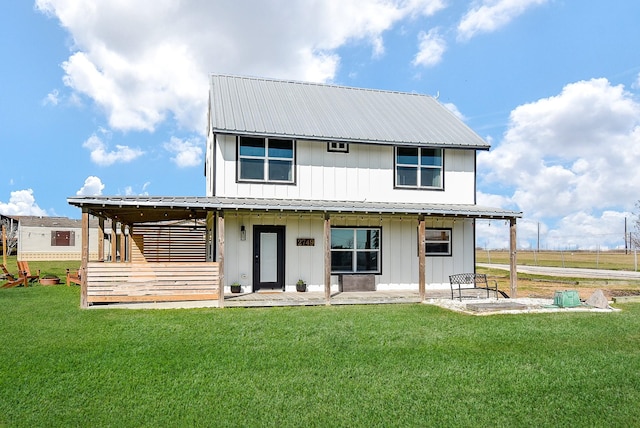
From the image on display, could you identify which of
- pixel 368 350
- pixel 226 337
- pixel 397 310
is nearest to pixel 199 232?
pixel 397 310

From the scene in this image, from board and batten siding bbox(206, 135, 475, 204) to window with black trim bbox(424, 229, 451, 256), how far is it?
1004mm

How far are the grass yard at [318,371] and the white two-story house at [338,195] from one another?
4136 millimetres

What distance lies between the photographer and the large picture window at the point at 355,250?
1555 cm

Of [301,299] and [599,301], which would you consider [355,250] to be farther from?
[599,301]

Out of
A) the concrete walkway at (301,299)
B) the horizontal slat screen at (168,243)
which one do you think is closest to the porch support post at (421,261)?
the concrete walkway at (301,299)

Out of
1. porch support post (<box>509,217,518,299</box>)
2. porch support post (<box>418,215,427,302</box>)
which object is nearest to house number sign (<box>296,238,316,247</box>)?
porch support post (<box>418,215,427,302</box>)

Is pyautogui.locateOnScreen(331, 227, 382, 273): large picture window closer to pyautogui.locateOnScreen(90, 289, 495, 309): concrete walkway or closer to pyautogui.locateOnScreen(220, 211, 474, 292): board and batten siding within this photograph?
pyautogui.locateOnScreen(220, 211, 474, 292): board and batten siding

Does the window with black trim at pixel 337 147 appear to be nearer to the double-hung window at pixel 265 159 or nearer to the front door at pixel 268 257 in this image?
the double-hung window at pixel 265 159

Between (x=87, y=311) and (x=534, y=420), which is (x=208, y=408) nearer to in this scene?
(x=534, y=420)

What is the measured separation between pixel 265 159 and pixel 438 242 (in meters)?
6.24

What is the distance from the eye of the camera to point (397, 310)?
12.0m

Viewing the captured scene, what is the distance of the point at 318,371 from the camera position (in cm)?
667

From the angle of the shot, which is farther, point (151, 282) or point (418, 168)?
point (418, 168)

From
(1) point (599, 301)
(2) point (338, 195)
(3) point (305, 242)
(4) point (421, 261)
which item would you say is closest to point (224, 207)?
(3) point (305, 242)
